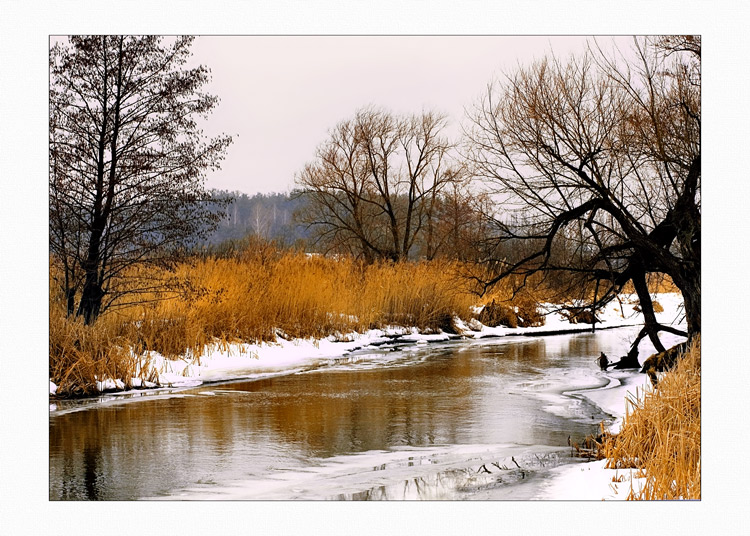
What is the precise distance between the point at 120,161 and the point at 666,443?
570cm

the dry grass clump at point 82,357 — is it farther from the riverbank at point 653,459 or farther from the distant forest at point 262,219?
the riverbank at point 653,459

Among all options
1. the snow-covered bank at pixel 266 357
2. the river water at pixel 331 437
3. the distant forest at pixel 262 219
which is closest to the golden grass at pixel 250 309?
the snow-covered bank at pixel 266 357

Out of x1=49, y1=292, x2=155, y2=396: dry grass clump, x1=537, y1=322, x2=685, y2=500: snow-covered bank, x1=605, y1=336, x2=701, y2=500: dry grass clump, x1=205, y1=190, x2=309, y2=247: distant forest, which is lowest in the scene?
x1=537, y1=322, x2=685, y2=500: snow-covered bank

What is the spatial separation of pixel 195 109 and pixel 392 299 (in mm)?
7850

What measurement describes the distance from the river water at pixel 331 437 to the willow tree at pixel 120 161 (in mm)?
1455

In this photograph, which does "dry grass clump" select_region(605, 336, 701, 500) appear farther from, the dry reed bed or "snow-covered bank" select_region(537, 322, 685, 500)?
the dry reed bed

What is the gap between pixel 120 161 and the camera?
7805 millimetres

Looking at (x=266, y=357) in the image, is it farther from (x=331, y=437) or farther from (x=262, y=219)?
(x=331, y=437)

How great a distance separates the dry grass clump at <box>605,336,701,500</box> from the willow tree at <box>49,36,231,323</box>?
194 inches

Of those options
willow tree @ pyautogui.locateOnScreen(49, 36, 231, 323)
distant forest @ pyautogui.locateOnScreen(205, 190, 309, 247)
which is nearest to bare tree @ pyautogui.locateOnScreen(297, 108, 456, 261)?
distant forest @ pyautogui.locateOnScreen(205, 190, 309, 247)

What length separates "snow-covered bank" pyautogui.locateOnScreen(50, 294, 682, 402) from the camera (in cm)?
884

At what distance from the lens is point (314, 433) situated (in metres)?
6.40

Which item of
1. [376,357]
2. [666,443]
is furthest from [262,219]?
[666,443]
